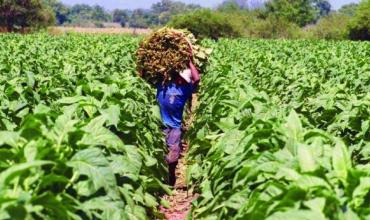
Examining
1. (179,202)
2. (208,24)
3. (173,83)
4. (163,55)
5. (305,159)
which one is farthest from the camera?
(208,24)

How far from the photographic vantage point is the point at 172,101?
26.9ft

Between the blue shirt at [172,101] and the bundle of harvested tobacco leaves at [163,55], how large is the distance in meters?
0.14

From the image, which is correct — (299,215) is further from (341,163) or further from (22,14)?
(22,14)

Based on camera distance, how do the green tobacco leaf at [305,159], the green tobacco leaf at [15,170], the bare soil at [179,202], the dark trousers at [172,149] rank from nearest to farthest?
1. the green tobacco leaf at [15,170]
2. the green tobacco leaf at [305,159]
3. the bare soil at [179,202]
4. the dark trousers at [172,149]

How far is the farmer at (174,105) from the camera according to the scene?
8203mm

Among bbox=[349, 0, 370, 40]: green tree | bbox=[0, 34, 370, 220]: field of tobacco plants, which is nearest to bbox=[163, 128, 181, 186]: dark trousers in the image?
bbox=[0, 34, 370, 220]: field of tobacco plants

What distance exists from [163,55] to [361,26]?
5887cm

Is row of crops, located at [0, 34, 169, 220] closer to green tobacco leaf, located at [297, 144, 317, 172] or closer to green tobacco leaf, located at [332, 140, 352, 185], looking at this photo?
green tobacco leaf, located at [297, 144, 317, 172]

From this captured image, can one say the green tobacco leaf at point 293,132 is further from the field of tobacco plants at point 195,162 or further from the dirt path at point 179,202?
the dirt path at point 179,202

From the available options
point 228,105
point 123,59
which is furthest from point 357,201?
point 123,59

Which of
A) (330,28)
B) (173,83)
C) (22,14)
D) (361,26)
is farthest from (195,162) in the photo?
(330,28)

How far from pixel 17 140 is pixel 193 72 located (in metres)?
4.68

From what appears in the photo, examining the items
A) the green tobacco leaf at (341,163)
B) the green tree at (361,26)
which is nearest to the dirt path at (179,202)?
the green tobacco leaf at (341,163)

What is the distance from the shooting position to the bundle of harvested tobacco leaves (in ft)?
27.2
